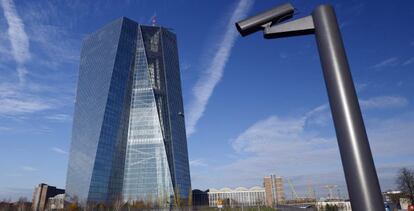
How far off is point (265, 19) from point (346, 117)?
114 cm

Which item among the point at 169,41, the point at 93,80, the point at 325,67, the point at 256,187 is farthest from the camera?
the point at 256,187

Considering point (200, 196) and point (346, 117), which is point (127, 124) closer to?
point (200, 196)

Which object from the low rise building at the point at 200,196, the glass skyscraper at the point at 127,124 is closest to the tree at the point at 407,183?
the glass skyscraper at the point at 127,124

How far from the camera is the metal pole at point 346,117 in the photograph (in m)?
2.30

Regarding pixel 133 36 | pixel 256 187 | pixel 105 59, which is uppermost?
pixel 133 36

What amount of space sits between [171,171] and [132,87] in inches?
1308

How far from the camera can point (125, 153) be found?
108 m

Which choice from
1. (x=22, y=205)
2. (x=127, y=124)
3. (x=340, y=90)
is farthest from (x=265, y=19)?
(x=127, y=124)

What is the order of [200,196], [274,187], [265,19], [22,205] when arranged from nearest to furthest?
[265,19]
[22,205]
[274,187]
[200,196]

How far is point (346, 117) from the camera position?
247 centimetres

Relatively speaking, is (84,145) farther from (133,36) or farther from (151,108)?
(133,36)

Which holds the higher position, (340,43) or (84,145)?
(84,145)

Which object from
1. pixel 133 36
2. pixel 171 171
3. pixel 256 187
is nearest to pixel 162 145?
pixel 171 171

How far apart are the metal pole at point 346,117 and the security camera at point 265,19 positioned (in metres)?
0.25
